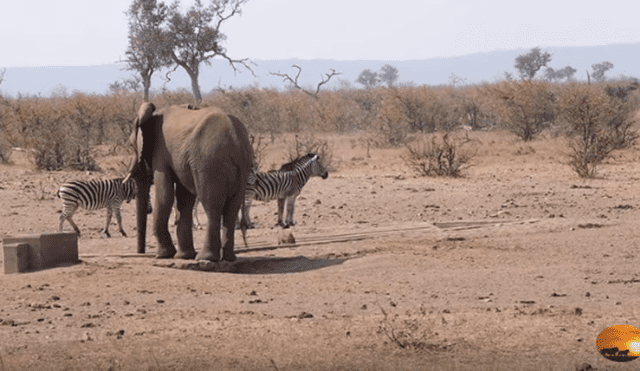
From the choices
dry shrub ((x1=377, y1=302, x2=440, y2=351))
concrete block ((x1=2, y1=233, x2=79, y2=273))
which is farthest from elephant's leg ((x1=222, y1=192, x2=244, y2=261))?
dry shrub ((x1=377, y1=302, x2=440, y2=351))

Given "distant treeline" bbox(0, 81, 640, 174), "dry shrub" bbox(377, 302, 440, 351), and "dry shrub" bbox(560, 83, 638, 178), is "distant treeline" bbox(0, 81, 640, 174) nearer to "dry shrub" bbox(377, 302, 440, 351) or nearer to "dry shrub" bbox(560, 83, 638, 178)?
"dry shrub" bbox(560, 83, 638, 178)

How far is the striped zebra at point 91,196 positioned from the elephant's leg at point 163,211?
2666 mm

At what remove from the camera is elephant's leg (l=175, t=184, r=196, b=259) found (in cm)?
923

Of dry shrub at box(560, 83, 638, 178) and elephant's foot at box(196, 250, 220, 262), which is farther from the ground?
dry shrub at box(560, 83, 638, 178)

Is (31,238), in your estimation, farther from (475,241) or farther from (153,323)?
(475,241)

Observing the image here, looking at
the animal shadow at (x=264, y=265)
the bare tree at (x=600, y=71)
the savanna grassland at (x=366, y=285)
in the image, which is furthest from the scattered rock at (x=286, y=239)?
the bare tree at (x=600, y=71)

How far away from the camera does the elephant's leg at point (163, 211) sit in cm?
899

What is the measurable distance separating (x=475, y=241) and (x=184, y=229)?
3837mm

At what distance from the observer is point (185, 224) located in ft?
30.3

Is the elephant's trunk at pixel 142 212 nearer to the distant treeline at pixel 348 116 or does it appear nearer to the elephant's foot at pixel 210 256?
the elephant's foot at pixel 210 256

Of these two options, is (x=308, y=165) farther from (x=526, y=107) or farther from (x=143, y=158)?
(x=526, y=107)

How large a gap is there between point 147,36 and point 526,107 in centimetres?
1669

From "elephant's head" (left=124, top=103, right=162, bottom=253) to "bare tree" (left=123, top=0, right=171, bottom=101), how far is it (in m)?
25.8

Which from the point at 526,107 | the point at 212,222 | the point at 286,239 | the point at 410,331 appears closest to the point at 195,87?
the point at 526,107
